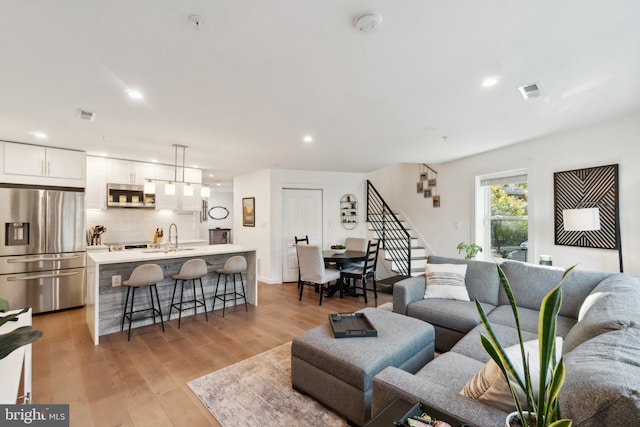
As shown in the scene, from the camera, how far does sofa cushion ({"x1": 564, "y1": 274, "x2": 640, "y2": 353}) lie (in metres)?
1.28

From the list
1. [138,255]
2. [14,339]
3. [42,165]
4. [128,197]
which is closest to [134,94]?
[138,255]

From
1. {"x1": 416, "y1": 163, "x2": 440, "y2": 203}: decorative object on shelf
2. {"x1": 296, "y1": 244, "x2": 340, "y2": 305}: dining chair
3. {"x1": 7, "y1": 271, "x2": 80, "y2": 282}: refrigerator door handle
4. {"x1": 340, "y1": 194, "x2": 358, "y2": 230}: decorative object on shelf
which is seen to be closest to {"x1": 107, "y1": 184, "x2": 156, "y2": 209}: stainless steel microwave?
{"x1": 7, "y1": 271, "x2": 80, "y2": 282}: refrigerator door handle

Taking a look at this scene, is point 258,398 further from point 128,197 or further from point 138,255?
point 128,197

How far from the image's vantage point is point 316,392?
1.96 m

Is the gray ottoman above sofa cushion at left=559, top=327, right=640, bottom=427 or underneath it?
underneath

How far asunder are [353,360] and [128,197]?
5.02 meters

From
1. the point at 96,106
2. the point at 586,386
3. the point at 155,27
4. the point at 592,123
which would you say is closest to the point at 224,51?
the point at 155,27

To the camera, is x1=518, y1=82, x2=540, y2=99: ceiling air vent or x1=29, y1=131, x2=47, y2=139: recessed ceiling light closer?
x1=518, y1=82, x2=540, y2=99: ceiling air vent

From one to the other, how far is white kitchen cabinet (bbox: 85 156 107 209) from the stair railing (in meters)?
5.13

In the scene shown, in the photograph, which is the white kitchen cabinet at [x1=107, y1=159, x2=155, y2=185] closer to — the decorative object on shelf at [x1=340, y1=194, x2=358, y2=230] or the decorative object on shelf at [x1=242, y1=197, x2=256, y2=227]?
the decorative object on shelf at [x1=242, y1=197, x2=256, y2=227]

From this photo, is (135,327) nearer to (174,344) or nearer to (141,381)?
(174,344)

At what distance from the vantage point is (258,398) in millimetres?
2072

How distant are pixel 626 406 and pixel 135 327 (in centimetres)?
414

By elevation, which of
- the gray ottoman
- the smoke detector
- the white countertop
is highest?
the smoke detector
